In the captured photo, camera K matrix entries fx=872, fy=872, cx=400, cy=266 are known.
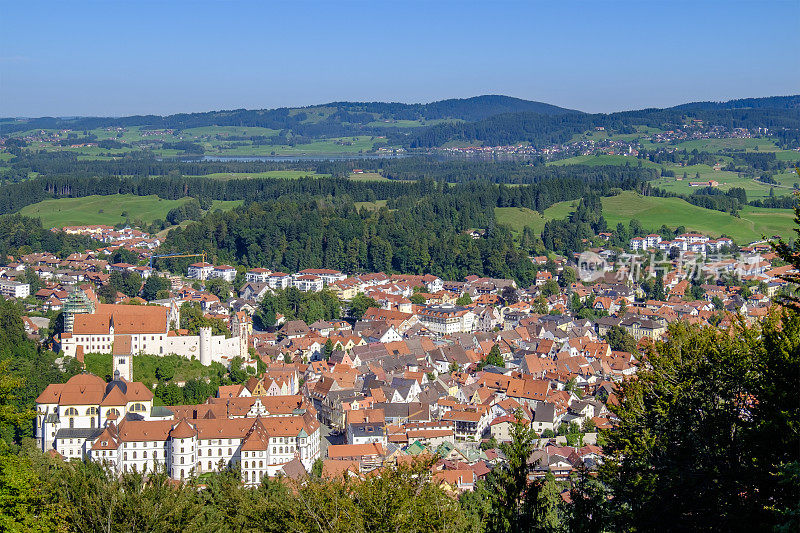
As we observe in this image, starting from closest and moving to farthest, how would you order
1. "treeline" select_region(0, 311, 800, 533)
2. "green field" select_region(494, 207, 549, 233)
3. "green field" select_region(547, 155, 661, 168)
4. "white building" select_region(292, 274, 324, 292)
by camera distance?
"treeline" select_region(0, 311, 800, 533), "white building" select_region(292, 274, 324, 292), "green field" select_region(494, 207, 549, 233), "green field" select_region(547, 155, 661, 168)

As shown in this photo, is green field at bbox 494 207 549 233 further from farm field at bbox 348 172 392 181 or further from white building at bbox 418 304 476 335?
farm field at bbox 348 172 392 181

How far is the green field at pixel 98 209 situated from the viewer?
8700 centimetres

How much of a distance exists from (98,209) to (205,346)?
197 ft

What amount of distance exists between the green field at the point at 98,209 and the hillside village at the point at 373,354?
15.4 m

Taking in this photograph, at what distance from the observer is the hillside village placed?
1200 inches

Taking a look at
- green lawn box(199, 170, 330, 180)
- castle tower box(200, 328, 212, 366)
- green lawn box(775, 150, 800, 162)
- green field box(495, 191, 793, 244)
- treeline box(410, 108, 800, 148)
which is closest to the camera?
castle tower box(200, 328, 212, 366)

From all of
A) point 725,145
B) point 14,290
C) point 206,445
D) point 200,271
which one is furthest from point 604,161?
point 206,445

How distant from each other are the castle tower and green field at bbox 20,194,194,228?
51.3 m

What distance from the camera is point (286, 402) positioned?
34500mm

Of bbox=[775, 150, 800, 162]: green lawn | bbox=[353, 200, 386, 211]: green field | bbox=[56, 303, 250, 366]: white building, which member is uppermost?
bbox=[775, 150, 800, 162]: green lawn

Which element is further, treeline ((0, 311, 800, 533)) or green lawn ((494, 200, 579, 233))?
green lawn ((494, 200, 579, 233))

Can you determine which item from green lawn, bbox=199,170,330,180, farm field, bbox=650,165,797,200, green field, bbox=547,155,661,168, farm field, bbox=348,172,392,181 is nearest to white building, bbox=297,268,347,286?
farm field, bbox=650,165,797,200

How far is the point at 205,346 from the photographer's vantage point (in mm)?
38125

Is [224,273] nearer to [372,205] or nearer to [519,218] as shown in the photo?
[372,205]
